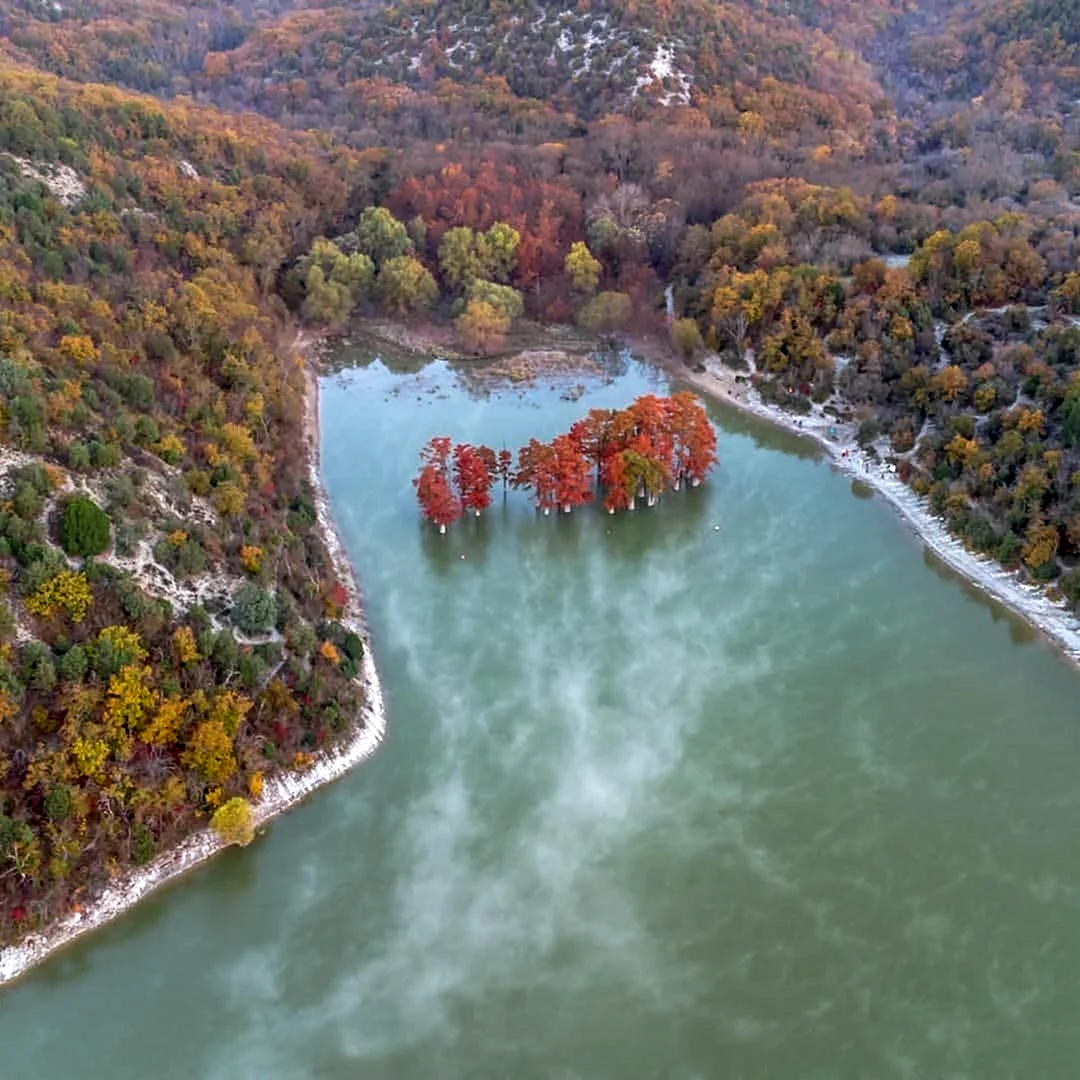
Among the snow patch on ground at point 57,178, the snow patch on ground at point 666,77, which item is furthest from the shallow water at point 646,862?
the snow patch on ground at point 666,77

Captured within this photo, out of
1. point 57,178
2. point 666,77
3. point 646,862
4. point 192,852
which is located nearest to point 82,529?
point 192,852

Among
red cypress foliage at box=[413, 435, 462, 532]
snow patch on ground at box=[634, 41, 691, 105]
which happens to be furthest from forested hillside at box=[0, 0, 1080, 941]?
red cypress foliage at box=[413, 435, 462, 532]

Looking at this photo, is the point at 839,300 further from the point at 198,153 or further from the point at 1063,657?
the point at 198,153

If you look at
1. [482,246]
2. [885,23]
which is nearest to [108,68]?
[482,246]

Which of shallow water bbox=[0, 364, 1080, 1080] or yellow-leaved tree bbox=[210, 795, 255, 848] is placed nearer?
shallow water bbox=[0, 364, 1080, 1080]

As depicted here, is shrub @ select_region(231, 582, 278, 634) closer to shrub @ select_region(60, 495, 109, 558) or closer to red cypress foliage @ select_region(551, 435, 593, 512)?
shrub @ select_region(60, 495, 109, 558)

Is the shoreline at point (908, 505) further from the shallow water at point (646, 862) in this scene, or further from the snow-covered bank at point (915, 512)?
the shallow water at point (646, 862)
